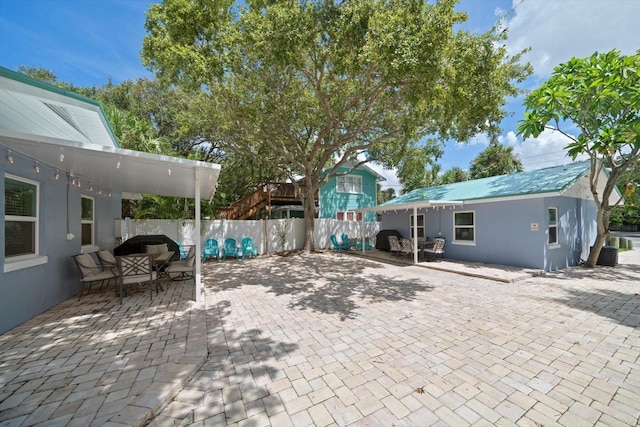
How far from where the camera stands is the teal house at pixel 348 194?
18500 mm

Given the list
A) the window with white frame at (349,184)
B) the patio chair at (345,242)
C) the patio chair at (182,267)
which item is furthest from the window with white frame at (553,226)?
the window with white frame at (349,184)

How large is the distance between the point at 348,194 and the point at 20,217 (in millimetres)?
16690

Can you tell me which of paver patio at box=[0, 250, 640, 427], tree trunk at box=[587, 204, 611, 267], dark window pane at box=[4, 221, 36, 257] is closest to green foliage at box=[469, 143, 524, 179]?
tree trunk at box=[587, 204, 611, 267]

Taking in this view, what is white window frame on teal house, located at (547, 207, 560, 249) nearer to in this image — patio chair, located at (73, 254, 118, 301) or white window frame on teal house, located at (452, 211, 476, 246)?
white window frame on teal house, located at (452, 211, 476, 246)

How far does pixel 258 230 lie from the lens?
13.2m

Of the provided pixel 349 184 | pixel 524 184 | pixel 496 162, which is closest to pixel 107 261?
pixel 524 184

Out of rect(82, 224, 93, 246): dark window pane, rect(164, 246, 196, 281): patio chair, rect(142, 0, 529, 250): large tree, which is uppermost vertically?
rect(142, 0, 529, 250): large tree

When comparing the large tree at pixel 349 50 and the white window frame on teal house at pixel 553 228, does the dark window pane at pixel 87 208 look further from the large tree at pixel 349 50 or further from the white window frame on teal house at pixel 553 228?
the white window frame on teal house at pixel 553 228

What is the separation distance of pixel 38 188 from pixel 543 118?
12.4 m

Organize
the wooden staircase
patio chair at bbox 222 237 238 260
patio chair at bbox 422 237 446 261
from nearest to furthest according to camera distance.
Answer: patio chair at bbox 422 237 446 261
patio chair at bbox 222 237 238 260
the wooden staircase

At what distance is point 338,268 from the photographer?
372 inches

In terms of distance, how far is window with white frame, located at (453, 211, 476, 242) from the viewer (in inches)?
401

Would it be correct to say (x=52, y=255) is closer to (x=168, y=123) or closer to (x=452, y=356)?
(x=452, y=356)

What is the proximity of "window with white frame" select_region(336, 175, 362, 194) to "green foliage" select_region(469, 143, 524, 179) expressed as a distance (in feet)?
49.4
